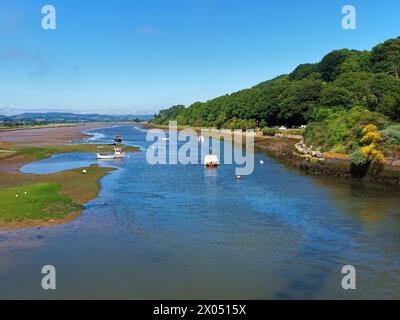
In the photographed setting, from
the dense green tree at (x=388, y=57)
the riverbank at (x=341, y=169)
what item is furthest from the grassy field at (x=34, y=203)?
the dense green tree at (x=388, y=57)

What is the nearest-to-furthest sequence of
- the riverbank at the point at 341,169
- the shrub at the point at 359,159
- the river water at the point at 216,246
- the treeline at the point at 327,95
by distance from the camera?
the river water at the point at 216,246 → the riverbank at the point at 341,169 → the shrub at the point at 359,159 → the treeline at the point at 327,95

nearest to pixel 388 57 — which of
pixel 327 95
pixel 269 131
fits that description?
pixel 269 131

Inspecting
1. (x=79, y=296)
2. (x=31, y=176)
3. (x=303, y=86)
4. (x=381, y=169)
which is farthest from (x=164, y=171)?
(x=303, y=86)

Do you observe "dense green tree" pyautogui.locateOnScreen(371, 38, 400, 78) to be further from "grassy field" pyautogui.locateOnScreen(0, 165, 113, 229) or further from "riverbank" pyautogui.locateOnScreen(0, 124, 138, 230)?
"grassy field" pyautogui.locateOnScreen(0, 165, 113, 229)

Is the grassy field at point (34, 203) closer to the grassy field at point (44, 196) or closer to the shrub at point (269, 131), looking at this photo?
the grassy field at point (44, 196)

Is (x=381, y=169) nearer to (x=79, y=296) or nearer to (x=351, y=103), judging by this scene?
(x=79, y=296)

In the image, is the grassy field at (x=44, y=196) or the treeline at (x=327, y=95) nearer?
the grassy field at (x=44, y=196)

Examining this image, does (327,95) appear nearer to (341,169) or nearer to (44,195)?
(341,169)
